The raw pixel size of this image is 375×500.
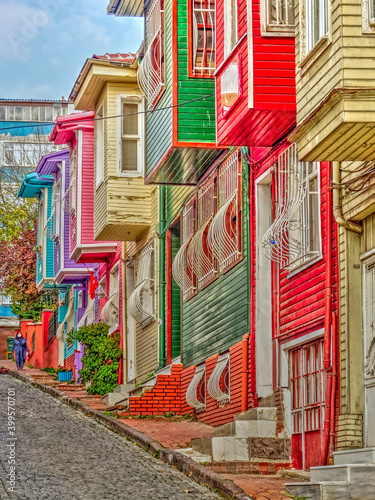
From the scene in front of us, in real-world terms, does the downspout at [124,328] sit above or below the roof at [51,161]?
below

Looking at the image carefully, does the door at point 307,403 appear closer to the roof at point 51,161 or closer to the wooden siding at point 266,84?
the wooden siding at point 266,84

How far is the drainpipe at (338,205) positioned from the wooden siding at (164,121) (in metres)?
5.15

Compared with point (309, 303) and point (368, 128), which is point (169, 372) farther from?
point (368, 128)

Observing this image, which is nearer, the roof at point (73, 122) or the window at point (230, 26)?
the window at point (230, 26)

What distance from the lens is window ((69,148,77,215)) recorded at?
28.8m

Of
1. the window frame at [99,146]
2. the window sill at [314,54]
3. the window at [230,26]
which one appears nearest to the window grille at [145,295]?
the window frame at [99,146]

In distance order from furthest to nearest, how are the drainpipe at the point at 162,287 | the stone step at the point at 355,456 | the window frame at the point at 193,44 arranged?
the drainpipe at the point at 162,287 → the window frame at the point at 193,44 → the stone step at the point at 355,456

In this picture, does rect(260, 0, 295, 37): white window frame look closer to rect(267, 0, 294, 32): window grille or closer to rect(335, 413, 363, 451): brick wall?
rect(267, 0, 294, 32): window grille

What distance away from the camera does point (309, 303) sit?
1403cm

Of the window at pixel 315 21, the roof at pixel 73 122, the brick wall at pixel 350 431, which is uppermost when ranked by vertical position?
the roof at pixel 73 122

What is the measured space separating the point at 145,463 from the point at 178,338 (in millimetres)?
7725

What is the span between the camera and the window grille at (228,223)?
17.3 meters

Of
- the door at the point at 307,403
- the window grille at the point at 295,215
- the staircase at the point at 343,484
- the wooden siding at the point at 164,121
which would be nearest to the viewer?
the staircase at the point at 343,484

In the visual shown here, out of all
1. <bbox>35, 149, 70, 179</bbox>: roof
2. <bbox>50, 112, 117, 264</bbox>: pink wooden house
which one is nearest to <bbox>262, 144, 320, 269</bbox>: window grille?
<bbox>50, 112, 117, 264</bbox>: pink wooden house
